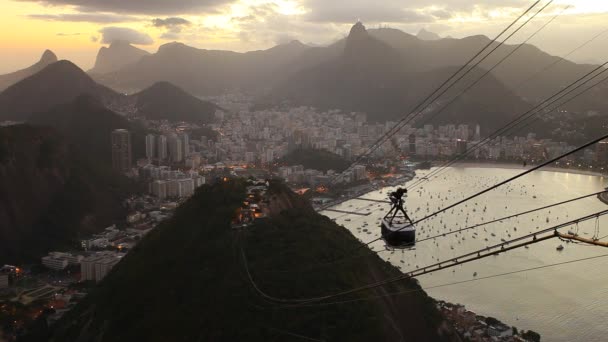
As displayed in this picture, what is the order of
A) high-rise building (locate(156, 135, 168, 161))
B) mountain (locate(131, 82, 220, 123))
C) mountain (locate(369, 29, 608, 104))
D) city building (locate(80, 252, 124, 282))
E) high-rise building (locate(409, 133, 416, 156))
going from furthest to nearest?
mountain (locate(369, 29, 608, 104)) → mountain (locate(131, 82, 220, 123)) → high-rise building (locate(409, 133, 416, 156)) → high-rise building (locate(156, 135, 168, 161)) → city building (locate(80, 252, 124, 282))

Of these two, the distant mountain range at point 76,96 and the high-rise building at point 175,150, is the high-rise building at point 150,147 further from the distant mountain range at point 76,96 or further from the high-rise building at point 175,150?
the distant mountain range at point 76,96

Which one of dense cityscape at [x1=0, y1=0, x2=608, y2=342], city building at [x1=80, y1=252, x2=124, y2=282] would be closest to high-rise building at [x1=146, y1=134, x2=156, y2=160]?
dense cityscape at [x1=0, y1=0, x2=608, y2=342]

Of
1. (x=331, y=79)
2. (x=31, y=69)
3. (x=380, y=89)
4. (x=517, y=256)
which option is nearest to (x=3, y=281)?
(x=517, y=256)

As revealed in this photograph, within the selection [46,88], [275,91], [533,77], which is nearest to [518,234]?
[46,88]

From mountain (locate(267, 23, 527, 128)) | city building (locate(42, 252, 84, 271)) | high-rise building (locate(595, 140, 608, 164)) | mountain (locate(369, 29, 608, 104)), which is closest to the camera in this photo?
city building (locate(42, 252, 84, 271))

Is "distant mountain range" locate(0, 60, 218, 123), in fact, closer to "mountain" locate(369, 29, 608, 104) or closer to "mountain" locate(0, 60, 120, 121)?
"mountain" locate(0, 60, 120, 121)

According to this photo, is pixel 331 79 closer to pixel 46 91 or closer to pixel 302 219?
pixel 46 91

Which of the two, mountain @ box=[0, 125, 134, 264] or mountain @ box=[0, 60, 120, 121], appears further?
mountain @ box=[0, 60, 120, 121]
